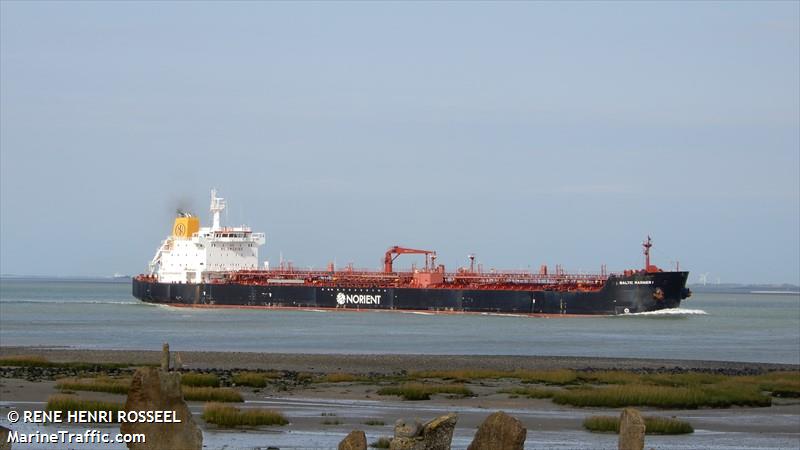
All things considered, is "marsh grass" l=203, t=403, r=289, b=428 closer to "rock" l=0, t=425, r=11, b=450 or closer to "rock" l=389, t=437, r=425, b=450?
"rock" l=0, t=425, r=11, b=450

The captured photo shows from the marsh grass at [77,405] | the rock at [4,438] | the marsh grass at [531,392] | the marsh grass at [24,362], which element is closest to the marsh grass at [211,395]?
the marsh grass at [77,405]

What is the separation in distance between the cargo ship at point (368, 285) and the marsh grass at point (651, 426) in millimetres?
49755

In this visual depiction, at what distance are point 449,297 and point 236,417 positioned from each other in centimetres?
5750

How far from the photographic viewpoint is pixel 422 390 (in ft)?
77.3

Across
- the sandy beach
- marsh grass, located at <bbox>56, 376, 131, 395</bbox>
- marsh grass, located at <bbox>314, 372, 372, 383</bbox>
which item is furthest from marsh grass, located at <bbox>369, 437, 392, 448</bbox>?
marsh grass, located at <bbox>314, 372, 372, 383</bbox>

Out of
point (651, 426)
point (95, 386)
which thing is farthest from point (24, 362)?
point (651, 426)

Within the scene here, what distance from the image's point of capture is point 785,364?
1526 inches

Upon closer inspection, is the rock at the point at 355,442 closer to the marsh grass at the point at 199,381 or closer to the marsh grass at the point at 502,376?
the marsh grass at the point at 199,381

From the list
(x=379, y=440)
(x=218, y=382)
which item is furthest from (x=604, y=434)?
(x=218, y=382)

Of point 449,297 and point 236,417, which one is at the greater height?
point 449,297

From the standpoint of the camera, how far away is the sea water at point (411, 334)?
43.2 meters

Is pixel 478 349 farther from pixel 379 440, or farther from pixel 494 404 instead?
pixel 379 440

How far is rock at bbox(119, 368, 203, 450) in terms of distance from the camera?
9383mm

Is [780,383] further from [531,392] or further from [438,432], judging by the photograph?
[438,432]
